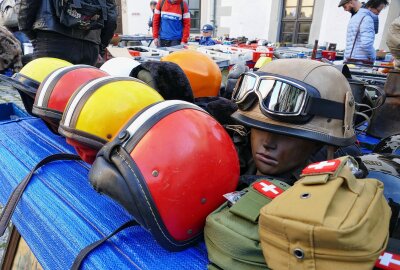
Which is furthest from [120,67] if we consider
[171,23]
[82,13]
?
[171,23]

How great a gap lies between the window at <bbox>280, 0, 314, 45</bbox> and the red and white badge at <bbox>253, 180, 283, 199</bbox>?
12089 mm

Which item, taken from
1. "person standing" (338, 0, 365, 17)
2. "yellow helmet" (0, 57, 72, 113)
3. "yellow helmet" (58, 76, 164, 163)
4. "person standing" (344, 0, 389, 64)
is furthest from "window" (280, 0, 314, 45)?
"yellow helmet" (58, 76, 164, 163)

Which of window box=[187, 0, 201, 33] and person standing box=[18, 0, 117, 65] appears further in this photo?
window box=[187, 0, 201, 33]

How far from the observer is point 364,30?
427 centimetres

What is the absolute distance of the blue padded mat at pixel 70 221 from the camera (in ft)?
3.32

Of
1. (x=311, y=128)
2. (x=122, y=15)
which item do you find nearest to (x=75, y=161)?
(x=311, y=128)

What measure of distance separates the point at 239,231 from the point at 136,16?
56.4 feet

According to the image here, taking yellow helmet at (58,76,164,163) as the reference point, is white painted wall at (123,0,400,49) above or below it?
above

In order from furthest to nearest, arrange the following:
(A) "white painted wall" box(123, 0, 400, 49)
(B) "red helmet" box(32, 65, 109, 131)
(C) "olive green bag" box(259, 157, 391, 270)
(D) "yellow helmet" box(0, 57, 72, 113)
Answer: (A) "white painted wall" box(123, 0, 400, 49)
(D) "yellow helmet" box(0, 57, 72, 113)
(B) "red helmet" box(32, 65, 109, 131)
(C) "olive green bag" box(259, 157, 391, 270)

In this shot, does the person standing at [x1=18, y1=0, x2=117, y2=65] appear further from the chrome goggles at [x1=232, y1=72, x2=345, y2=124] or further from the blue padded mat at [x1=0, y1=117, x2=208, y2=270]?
the chrome goggles at [x1=232, y1=72, x2=345, y2=124]

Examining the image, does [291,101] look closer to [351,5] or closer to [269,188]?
[269,188]

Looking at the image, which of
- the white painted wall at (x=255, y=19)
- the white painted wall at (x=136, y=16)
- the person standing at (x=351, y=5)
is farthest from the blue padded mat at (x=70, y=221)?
the white painted wall at (x=136, y=16)

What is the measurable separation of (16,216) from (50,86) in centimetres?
60

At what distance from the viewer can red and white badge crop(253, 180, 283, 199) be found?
36.0 inches
